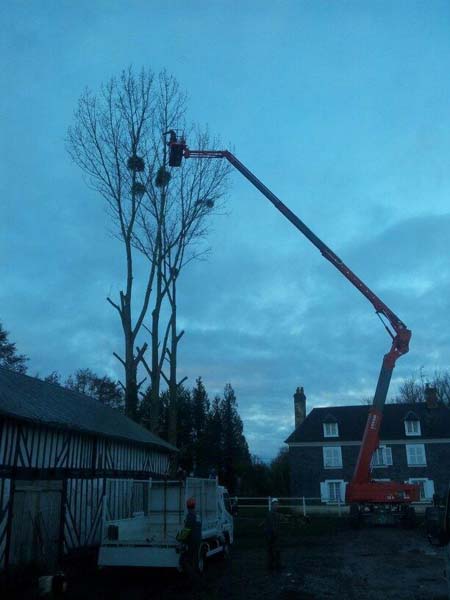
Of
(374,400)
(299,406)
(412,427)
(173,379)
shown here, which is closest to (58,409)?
(173,379)

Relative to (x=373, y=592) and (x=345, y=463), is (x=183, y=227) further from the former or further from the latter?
(x=345, y=463)

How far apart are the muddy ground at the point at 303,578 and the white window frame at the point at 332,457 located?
66.6 ft

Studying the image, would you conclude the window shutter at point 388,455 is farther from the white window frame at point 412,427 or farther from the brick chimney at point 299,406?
the brick chimney at point 299,406

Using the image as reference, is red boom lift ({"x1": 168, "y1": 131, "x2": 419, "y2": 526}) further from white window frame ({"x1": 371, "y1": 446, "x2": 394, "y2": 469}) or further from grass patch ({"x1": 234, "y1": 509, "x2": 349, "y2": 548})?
white window frame ({"x1": 371, "y1": 446, "x2": 394, "y2": 469})

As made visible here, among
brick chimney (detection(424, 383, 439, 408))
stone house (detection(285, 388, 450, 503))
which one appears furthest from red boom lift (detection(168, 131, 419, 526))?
brick chimney (detection(424, 383, 439, 408))

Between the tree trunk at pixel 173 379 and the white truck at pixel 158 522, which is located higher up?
the tree trunk at pixel 173 379

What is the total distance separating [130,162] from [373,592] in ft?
64.9

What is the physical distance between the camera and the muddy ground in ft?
34.8

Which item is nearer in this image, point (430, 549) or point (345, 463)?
point (430, 549)

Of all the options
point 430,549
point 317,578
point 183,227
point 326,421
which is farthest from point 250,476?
point 317,578

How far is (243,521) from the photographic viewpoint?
28.5 meters

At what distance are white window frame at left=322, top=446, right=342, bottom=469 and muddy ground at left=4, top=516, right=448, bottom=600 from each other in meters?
20.3

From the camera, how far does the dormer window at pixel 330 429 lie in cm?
4009

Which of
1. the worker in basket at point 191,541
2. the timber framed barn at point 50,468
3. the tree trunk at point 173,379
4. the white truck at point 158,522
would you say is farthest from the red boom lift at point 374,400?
the worker in basket at point 191,541
